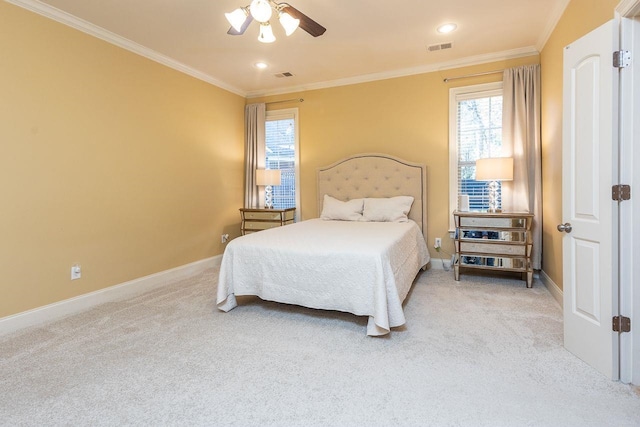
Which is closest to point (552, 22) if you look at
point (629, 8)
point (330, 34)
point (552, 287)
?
point (629, 8)

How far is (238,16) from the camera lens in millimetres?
2336

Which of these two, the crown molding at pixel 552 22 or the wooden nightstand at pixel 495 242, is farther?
the wooden nightstand at pixel 495 242

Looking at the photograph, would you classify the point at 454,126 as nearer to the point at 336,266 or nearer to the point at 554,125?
the point at 554,125

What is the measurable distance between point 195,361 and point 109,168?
2.37m

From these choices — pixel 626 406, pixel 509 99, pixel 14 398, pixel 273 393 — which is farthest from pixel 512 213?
pixel 14 398

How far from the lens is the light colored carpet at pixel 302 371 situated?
1.58 metres

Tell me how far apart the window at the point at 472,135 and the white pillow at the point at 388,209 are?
628mm

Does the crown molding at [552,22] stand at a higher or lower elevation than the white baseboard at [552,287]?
higher

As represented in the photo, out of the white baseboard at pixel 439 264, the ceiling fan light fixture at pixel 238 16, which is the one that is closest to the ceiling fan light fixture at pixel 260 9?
the ceiling fan light fixture at pixel 238 16

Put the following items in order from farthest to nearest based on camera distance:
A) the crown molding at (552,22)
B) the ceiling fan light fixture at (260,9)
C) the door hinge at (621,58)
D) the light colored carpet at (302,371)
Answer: the crown molding at (552,22) → the ceiling fan light fixture at (260,9) → the door hinge at (621,58) → the light colored carpet at (302,371)

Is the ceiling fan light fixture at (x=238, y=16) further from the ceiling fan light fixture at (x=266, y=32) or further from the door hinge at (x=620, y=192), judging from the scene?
the door hinge at (x=620, y=192)

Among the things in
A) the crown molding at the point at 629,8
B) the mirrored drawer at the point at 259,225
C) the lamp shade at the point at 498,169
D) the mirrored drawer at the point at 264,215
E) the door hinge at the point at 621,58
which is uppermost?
the crown molding at the point at 629,8

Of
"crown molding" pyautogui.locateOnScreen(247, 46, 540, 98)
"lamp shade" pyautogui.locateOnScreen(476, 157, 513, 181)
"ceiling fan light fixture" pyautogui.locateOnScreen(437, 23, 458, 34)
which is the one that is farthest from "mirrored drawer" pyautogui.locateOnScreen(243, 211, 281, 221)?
"ceiling fan light fixture" pyautogui.locateOnScreen(437, 23, 458, 34)

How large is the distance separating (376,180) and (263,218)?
1778mm
